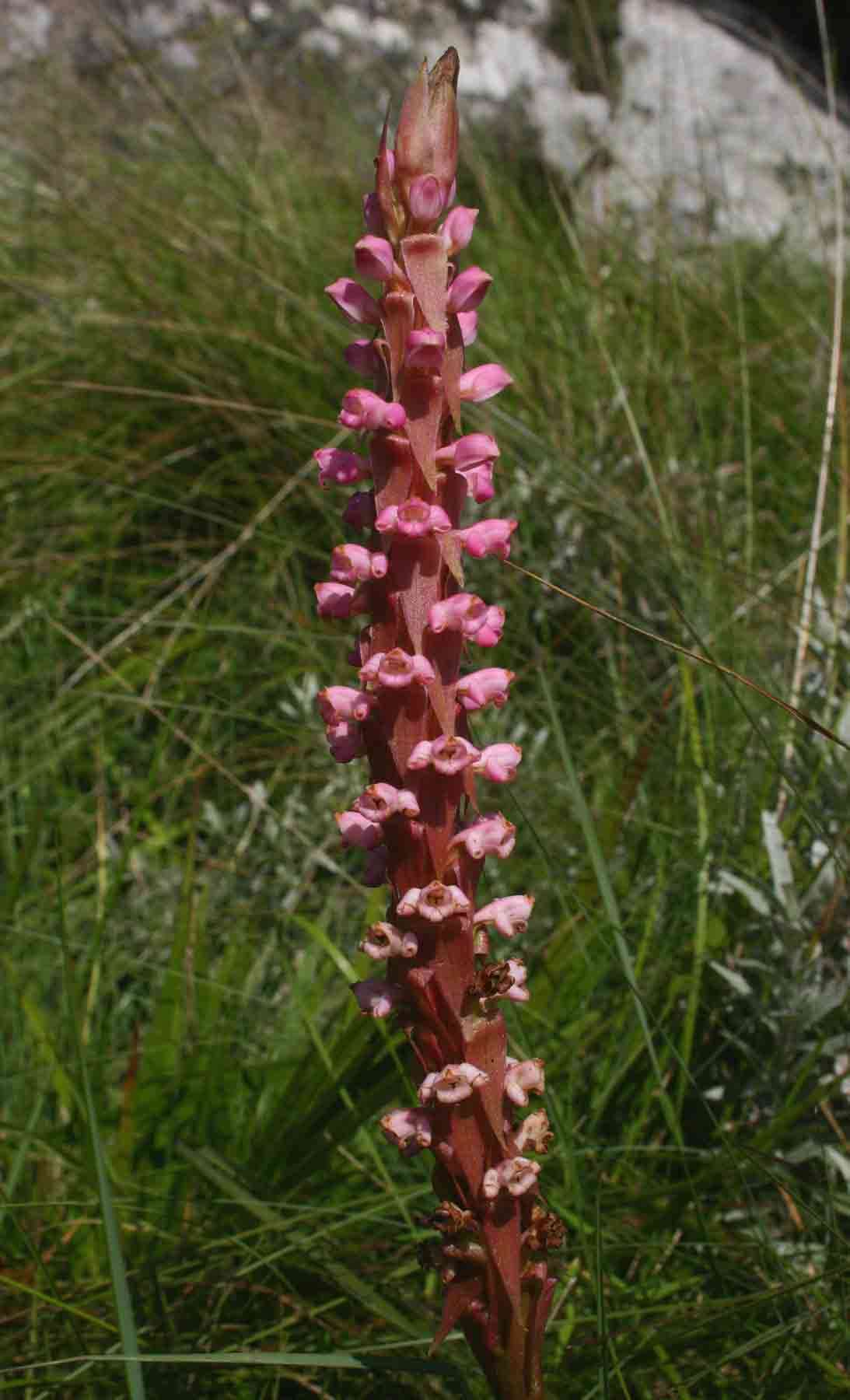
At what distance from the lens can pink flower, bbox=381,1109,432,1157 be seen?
94cm

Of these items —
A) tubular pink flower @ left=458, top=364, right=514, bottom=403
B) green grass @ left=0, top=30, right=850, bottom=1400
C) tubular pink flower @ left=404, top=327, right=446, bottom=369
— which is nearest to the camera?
tubular pink flower @ left=404, top=327, right=446, bottom=369

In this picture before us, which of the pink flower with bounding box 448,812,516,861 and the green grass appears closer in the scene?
the pink flower with bounding box 448,812,516,861

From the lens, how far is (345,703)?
91cm

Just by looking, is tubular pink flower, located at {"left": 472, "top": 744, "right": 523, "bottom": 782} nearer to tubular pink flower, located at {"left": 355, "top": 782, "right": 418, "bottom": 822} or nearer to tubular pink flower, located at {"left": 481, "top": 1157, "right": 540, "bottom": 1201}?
tubular pink flower, located at {"left": 355, "top": 782, "right": 418, "bottom": 822}

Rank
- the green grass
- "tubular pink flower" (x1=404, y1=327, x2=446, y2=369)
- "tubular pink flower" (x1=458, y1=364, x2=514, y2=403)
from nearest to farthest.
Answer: "tubular pink flower" (x1=404, y1=327, x2=446, y2=369), "tubular pink flower" (x1=458, y1=364, x2=514, y2=403), the green grass

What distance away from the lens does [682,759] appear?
2018 millimetres

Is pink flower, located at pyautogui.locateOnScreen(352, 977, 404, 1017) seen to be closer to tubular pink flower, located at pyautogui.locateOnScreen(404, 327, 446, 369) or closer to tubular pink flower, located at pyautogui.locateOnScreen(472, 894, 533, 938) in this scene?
tubular pink flower, located at pyautogui.locateOnScreen(472, 894, 533, 938)

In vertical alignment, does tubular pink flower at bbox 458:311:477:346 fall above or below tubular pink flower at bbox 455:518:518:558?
above

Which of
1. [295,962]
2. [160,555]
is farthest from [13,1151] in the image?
[160,555]

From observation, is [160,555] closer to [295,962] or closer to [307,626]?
[307,626]

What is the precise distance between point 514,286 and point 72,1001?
8.44 ft

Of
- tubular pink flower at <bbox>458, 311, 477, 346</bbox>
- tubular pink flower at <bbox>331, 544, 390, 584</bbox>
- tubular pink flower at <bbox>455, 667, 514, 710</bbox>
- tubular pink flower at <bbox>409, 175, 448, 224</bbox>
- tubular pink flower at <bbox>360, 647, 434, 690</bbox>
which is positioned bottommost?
tubular pink flower at <bbox>455, 667, 514, 710</bbox>

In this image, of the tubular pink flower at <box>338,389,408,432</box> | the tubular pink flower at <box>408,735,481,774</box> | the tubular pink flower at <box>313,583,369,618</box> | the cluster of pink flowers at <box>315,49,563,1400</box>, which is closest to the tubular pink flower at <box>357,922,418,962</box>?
the cluster of pink flowers at <box>315,49,563,1400</box>

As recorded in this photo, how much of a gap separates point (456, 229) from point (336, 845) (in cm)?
161
